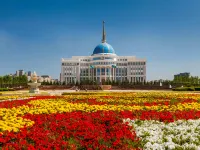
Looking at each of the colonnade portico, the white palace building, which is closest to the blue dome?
the white palace building

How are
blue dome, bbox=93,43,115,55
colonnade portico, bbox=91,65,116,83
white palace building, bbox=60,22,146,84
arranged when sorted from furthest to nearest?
blue dome, bbox=93,43,115,55 < white palace building, bbox=60,22,146,84 < colonnade portico, bbox=91,65,116,83

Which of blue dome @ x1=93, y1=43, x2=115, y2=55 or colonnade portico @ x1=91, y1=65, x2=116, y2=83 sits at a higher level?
blue dome @ x1=93, y1=43, x2=115, y2=55

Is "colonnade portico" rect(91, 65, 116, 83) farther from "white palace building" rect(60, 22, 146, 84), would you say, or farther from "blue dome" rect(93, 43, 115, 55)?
"blue dome" rect(93, 43, 115, 55)

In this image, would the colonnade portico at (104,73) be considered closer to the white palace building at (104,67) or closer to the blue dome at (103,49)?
the white palace building at (104,67)

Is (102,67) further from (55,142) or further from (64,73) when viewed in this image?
(55,142)

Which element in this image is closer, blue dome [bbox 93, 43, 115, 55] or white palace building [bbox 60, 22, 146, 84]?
white palace building [bbox 60, 22, 146, 84]

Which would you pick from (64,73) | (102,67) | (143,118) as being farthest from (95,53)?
(143,118)

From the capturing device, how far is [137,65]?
8950cm

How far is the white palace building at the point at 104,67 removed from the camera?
88125 mm

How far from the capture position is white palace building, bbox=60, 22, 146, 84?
289ft

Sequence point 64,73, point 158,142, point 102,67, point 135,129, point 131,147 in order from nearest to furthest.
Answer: point 131,147 → point 158,142 → point 135,129 → point 102,67 → point 64,73

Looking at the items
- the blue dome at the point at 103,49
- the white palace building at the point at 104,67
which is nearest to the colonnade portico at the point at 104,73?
the white palace building at the point at 104,67

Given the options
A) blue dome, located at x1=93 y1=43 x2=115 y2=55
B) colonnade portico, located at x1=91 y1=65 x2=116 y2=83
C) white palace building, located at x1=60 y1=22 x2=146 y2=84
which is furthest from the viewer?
blue dome, located at x1=93 y1=43 x2=115 y2=55

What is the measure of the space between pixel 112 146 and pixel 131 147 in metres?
0.38
